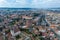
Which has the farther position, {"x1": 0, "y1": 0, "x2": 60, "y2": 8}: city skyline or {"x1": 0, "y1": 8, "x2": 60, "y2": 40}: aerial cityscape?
{"x1": 0, "y1": 0, "x2": 60, "y2": 8}: city skyline

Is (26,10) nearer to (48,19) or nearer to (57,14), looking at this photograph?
(48,19)

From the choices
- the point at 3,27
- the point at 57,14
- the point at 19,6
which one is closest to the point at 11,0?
the point at 19,6

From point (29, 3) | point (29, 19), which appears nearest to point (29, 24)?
point (29, 19)

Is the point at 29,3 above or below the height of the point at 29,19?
above

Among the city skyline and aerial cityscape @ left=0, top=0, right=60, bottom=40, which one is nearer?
aerial cityscape @ left=0, top=0, right=60, bottom=40

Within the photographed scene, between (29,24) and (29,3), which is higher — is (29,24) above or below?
below

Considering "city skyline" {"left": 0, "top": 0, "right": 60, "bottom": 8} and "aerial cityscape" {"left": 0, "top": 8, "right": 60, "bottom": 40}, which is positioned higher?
"city skyline" {"left": 0, "top": 0, "right": 60, "bottom": 8}

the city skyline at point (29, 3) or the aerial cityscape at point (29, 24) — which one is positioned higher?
the city skyline at point (29, 3)

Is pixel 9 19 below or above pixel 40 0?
below

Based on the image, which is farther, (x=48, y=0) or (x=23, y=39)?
(x=48, y=0)

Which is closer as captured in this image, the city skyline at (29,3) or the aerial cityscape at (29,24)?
the aerial cityscape at (29,24)

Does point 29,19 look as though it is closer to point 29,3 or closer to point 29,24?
point 29,24
